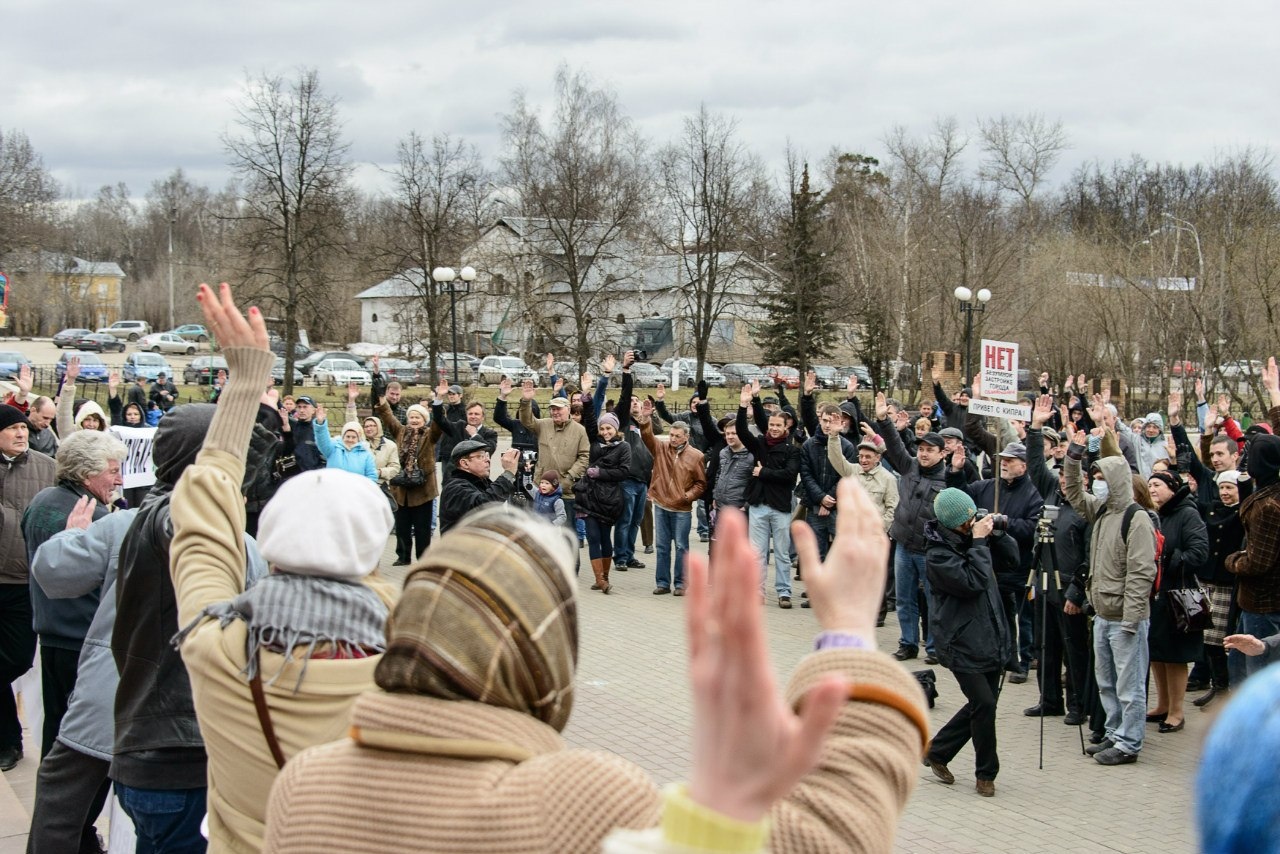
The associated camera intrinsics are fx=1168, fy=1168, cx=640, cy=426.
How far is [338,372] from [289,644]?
50.6m

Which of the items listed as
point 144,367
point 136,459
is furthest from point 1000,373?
point 144,367

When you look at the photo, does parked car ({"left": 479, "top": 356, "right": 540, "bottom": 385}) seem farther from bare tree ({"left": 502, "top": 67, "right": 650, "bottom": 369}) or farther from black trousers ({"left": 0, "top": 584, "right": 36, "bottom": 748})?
black trousers ({"left": 0, "top": 584, "right": 36, "bottom": 748})

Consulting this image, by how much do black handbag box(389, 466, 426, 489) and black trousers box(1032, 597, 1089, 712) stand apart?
7045 millimetres

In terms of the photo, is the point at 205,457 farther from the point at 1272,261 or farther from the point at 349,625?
the point at 1272,261

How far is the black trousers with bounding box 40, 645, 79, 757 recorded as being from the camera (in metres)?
5.49

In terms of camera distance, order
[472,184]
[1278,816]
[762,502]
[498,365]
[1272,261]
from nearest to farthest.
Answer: [1278,816]
[762,502]
[1272,261]
[472,184]
[498,365]

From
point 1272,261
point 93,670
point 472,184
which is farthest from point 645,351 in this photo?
point 93,670

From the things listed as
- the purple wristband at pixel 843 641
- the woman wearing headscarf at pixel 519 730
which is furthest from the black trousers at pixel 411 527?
the purple wristband at pixel 843 641

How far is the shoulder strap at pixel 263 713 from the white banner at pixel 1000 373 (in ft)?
34.9

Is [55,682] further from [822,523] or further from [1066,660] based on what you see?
[822,523]

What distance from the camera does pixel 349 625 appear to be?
8.09 ft

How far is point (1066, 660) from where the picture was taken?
8.98 metres

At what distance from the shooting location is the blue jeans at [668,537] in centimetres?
1323

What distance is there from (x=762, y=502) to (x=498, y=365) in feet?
146
